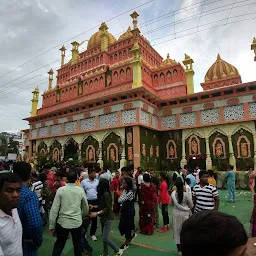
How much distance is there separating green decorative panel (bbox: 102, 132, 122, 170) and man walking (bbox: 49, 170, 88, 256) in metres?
12.4

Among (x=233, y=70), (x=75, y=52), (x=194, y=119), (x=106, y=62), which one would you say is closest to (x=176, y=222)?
(x=194, y=119)

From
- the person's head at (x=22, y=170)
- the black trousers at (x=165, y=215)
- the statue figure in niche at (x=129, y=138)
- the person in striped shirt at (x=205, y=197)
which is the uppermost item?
the statue figure in niche at (x=129, y=138)

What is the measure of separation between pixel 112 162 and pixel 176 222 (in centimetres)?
1208

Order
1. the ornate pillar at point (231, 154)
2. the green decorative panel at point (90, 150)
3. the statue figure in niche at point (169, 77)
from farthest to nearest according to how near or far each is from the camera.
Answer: the statue figure in niche at point (169, 77) < the green decorative panel at point (90, 150) < the ornate pillar at point (231, 154)

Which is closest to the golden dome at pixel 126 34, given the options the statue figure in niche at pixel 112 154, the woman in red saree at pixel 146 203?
→ the statue figure in niche at pixel 112 154

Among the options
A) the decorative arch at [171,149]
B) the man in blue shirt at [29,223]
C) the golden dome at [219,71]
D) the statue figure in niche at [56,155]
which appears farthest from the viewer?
the golden dome at [219,71]

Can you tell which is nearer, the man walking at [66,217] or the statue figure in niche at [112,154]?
the man walking at [66,217]

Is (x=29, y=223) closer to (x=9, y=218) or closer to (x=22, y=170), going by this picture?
(x=9, y=218)

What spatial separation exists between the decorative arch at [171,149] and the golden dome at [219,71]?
10.8m

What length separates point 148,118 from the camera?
16.8 meters

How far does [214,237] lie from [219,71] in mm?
26324

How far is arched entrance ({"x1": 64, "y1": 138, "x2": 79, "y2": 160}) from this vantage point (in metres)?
19.0

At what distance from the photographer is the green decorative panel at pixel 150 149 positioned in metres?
15.6

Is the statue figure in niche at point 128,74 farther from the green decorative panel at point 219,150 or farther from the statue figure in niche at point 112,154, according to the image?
the green decorative panel at point 219,150
